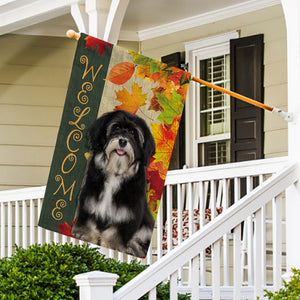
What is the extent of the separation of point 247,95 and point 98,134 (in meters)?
2.88

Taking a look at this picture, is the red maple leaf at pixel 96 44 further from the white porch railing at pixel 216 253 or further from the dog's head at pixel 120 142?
the white porch railing at pixel 216 253

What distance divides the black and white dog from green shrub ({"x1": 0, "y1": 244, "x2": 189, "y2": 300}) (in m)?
0.14

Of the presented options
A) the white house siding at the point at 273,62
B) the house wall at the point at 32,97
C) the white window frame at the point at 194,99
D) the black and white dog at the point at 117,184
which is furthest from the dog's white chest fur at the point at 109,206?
the house wall at the point at 32,97

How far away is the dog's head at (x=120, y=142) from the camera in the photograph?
4.20 metres

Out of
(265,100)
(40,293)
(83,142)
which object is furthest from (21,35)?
(40,293)

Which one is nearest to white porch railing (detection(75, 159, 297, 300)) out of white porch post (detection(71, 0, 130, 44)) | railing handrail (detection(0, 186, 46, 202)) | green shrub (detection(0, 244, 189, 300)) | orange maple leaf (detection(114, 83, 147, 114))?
green shrub (detection(0, 244, 189, 300))

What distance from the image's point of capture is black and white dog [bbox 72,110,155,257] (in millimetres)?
4199

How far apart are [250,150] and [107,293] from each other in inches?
151

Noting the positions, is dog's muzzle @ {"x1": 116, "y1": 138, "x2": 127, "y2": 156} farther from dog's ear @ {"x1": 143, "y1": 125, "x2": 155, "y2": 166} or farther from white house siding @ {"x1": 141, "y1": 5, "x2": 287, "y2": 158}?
white house siding @ {"x1": 141, "y1": 5, "x2": 287, "y2": 158}

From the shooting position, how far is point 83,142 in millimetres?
4160

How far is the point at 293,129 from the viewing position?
3.88m

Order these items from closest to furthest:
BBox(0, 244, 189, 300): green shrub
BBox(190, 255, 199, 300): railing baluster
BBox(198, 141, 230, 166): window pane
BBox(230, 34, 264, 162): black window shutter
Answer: BBox(190, 255, 199, 300): railing baluster → BBox(0, 244, 189, 300): green shrub → BBox(230, 34, 264, 162): black window shutter → BBox(198, 141, 230, 166): window pane

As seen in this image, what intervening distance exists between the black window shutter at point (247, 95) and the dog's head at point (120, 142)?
8.49 feet

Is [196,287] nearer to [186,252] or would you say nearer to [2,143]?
[186,252]
